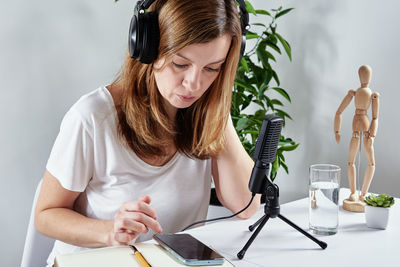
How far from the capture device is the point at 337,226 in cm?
95

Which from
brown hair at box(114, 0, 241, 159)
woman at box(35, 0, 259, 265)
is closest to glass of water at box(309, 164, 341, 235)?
woman at box(35, 0, 259, 265)

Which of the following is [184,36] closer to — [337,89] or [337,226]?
[337,226]

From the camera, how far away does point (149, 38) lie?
0.92 meters

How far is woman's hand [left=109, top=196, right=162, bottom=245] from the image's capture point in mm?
778

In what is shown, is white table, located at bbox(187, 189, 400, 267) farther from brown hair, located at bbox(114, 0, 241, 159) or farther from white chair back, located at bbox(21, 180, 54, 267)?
white chair back, located at bbox(21, 180, 54, 267)

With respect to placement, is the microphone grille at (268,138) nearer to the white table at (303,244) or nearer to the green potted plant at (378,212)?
the white table at (303,244)

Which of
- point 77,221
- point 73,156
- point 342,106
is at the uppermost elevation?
point 342,106

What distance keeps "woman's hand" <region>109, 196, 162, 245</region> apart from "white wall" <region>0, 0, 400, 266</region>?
105cm

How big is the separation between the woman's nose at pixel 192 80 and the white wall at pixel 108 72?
0.91m

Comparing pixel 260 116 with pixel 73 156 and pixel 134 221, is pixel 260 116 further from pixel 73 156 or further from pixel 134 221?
pixel 134 221

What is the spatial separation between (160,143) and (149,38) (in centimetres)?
29

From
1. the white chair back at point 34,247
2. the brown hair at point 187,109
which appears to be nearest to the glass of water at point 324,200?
the brown hair at point 187,109

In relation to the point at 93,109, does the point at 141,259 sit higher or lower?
lower

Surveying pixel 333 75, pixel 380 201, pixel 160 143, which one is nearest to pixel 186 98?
pixel 160 143
